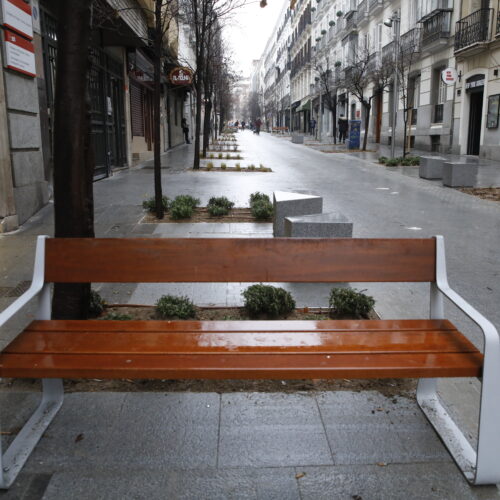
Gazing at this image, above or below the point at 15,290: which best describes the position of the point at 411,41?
above

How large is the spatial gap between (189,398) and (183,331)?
55 centimetres

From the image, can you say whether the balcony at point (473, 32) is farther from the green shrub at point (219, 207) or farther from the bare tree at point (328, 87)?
the green shrub at point (219, 207)

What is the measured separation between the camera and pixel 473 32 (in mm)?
23125

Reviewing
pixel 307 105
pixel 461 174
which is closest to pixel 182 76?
pixel 461 174

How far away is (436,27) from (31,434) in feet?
92.4

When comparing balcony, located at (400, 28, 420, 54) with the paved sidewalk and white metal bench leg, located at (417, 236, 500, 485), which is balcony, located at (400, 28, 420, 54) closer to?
the paved sidewalk

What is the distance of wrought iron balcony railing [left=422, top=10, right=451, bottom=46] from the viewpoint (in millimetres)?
25672

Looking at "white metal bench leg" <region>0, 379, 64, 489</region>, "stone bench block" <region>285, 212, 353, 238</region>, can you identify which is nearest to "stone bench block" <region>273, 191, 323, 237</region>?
"stone bench block" <region>285, 212, 353, 238</region>

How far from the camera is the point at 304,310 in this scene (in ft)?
14.9

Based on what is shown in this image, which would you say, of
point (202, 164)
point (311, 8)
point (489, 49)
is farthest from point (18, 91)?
point (311, 8)

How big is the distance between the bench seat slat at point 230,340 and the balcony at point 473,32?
2266 centimetres

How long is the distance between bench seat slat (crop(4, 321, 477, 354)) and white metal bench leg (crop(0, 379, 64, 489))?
435mm

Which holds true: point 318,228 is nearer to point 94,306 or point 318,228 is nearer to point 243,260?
point 94,306

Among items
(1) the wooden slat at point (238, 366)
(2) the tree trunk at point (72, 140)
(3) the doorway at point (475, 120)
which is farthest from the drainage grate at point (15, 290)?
(3) the doorway at point (475, 120)
